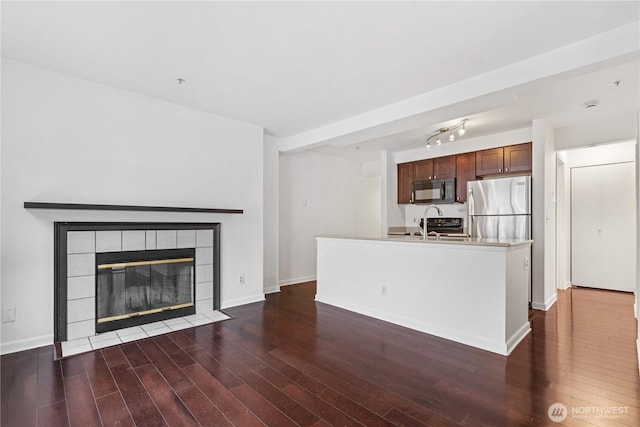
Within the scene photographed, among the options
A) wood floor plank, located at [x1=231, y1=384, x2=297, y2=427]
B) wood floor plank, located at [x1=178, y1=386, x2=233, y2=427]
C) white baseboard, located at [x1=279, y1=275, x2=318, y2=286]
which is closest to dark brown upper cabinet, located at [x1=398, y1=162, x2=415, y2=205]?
white baseboard, located at [x1=279, y1=275, x2=318, y2=286]

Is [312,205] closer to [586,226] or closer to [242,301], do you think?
[242,301]

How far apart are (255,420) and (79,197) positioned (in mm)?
2689

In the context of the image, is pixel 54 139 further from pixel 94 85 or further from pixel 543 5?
pixel 543 5

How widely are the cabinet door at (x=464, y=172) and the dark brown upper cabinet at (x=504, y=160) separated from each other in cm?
8

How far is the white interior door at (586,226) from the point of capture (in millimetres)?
5234

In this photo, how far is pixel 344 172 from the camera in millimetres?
6555

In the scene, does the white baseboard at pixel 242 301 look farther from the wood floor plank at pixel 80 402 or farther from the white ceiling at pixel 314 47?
the white ceiling at pixel 314 47

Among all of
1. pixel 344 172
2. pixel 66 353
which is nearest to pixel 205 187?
pixel 66 353

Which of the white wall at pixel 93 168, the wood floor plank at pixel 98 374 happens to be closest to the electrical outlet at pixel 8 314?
the white wall at pixel 93 168

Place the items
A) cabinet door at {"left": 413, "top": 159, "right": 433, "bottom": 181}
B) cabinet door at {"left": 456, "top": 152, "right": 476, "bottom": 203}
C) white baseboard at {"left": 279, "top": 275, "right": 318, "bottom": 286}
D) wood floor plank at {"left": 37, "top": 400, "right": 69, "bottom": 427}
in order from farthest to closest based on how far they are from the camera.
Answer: cabinet door at {"left": 413, "top": 159, "right": 433, "bottom": 181}, white baseboard at {"left": 279, "top": 275, "right": 318, "bottom": 286}, cabinet door at {"left": 456, "top": 152, "right": 476, "bottom": 203}, wood floor plank at {"left": 37, "top": 400, "right": 69, "bottom": 427}

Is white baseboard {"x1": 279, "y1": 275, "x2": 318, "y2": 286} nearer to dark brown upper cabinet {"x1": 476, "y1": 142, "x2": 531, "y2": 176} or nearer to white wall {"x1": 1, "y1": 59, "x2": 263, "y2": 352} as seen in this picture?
white wall {"x1": 1, "y1": 59, "x2": 263, "y2": 352}

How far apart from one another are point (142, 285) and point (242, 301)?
1.27 metres

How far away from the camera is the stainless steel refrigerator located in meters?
4.24

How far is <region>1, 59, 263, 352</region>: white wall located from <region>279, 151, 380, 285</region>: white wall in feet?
3.95
